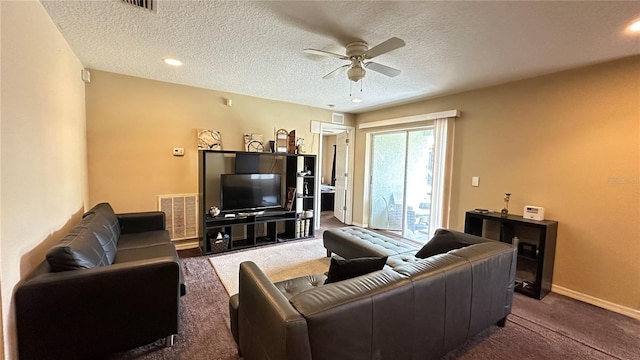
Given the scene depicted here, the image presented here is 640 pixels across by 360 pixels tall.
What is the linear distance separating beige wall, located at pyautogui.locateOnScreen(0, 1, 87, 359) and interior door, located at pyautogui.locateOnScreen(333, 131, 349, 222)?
14.8 feet

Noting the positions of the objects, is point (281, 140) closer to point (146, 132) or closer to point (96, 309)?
point (146, 132)

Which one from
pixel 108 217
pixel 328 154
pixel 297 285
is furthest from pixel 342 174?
pixel 108 217

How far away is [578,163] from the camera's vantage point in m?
2.84

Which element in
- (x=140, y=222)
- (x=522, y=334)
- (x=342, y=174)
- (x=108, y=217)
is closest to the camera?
(x=522, y=334)

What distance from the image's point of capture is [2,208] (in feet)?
4.56

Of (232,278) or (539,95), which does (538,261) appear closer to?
(539,95)

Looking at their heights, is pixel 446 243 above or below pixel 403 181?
below

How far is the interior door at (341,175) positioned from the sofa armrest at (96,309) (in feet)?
14.7

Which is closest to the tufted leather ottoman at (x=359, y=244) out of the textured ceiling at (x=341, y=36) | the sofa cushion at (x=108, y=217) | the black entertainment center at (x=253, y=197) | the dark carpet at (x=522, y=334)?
the dark carpet at (x=522, y=334)

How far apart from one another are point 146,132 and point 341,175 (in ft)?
12.6

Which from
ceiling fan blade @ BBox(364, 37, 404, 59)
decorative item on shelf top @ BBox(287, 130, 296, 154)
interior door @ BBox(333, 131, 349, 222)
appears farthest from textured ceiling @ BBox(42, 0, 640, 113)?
interior door @ BBox(333, 131, 349, 222)

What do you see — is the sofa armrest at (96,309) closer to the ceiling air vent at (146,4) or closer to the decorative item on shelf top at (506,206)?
the ceiling air vent at (146,4)

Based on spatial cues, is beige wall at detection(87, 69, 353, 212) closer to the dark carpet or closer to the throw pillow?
the dark carpet

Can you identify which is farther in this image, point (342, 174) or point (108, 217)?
point (342, 174)
